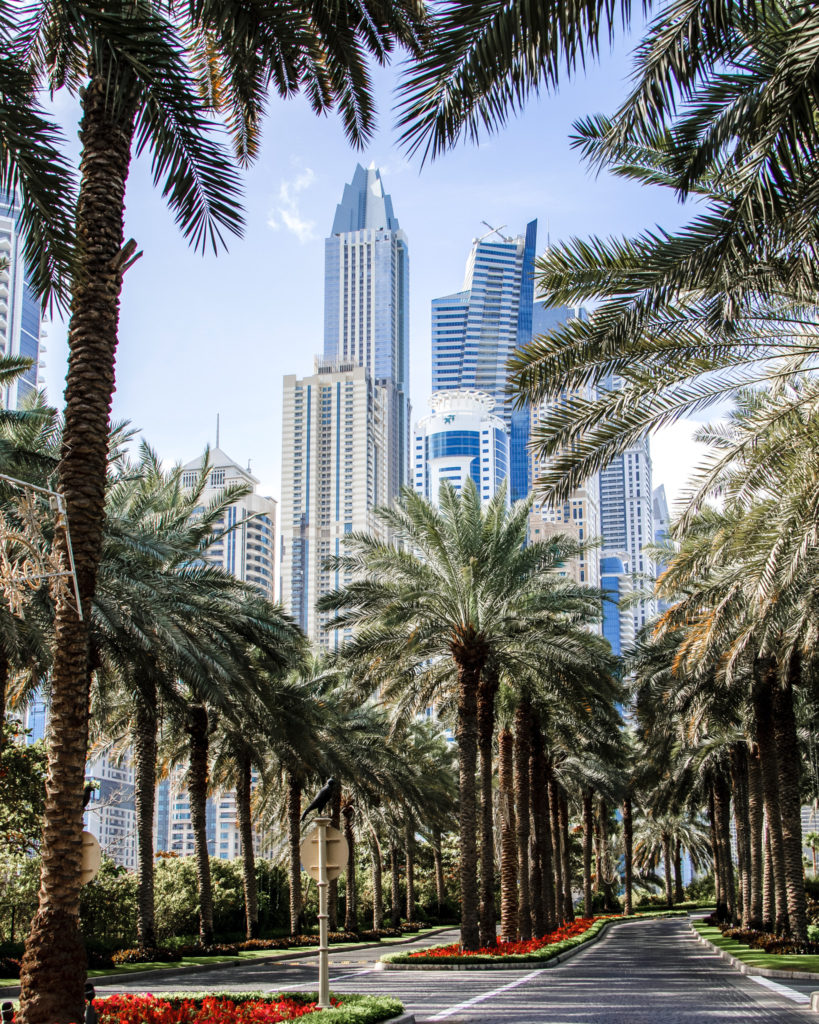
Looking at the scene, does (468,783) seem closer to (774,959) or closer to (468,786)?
(468,786)

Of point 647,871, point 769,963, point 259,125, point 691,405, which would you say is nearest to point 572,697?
point 769,963

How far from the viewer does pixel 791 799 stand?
2870 centimetres

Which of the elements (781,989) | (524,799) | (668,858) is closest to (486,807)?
(524,799)

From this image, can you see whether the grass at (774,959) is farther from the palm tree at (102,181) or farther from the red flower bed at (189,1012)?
the palm tree at (102,181)

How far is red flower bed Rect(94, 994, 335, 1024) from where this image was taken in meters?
11.7

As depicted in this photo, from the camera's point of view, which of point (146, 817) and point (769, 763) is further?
point (769, 763)

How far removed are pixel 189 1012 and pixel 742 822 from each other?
3908 centimetres

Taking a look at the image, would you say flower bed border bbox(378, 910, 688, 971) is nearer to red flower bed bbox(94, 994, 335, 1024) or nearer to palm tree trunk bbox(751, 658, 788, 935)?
palm tree trunk bbox(751, 658, 788, 935)

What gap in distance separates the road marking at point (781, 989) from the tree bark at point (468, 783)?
7429 millimetres

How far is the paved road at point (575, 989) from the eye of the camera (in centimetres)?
1522

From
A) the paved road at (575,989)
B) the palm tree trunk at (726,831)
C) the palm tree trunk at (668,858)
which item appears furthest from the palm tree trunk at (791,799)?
the palm tree trunk at (668,858)

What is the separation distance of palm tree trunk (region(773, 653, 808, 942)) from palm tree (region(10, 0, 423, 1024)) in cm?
1980

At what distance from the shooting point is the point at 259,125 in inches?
679

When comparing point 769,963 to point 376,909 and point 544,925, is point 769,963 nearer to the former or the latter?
point 544,925
